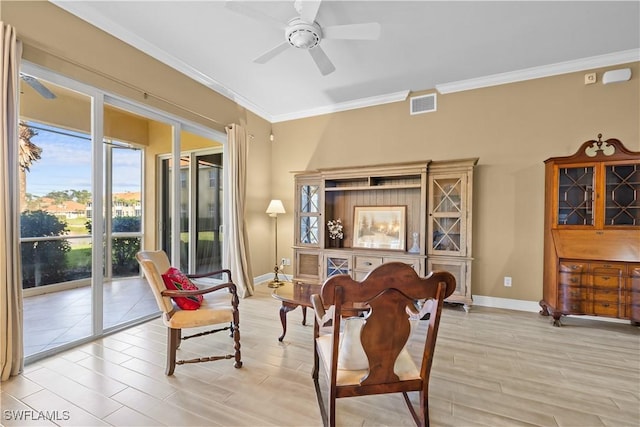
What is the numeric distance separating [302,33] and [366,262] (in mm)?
2963

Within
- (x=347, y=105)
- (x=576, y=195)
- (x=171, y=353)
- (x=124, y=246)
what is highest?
(x=347, y=105)

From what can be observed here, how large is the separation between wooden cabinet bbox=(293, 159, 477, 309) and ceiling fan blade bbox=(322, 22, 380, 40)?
188 cm

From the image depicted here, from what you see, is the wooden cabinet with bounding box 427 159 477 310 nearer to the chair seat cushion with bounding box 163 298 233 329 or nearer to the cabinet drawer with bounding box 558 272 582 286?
the cabinet drawer with bounding box 558 272 582 286

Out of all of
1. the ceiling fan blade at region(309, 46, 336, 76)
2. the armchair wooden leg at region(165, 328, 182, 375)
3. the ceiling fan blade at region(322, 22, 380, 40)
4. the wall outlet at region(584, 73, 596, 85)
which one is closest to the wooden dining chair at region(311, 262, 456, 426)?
the armchair wooden leg at region(165, 328, 182, 375)

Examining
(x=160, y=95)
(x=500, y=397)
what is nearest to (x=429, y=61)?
(x=160, y=95)

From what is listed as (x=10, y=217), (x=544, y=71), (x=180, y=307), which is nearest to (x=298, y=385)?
A: (x=180, y=307)

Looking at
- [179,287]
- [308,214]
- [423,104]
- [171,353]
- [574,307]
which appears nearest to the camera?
[171,353]

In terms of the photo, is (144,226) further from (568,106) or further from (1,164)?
(568,106)

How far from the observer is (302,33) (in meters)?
2.50

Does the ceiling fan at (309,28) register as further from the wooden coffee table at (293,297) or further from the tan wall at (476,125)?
the wooden coffee table at (293,297)

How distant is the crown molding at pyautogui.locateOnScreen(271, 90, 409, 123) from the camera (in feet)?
14.3

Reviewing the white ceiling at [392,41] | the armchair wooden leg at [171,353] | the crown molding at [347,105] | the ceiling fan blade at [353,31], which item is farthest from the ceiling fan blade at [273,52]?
the armchair wooden leg at [171,353]

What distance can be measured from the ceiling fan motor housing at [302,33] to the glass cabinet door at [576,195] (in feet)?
10.3

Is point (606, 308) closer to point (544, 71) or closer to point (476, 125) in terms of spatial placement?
point (476, 125)
